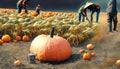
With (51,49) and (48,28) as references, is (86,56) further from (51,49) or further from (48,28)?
(48,28)

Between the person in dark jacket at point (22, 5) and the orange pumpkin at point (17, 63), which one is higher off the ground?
the person in dark jacket at point (22, 5)

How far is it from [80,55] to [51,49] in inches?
49.5

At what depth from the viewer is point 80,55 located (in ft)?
43.3

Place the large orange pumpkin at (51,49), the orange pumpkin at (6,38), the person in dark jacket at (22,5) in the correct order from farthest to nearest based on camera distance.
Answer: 1. the person in dark jacket at (22,5)
2. the orange pumpkin at (6,38)
3. the large orange pumpkin at (51,49)

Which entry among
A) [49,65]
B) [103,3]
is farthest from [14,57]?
[103,3]

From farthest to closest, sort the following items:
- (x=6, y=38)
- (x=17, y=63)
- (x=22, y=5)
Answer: (x=22, y=5)
(x=6, y=38)
(x=17, y=63)

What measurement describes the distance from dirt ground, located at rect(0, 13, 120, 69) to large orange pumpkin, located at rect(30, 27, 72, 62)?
0.20m

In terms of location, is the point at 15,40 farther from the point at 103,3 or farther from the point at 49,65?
the point at 103,3

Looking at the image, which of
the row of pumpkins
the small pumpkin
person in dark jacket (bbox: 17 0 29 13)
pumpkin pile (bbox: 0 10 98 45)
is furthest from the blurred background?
the small pumpkin

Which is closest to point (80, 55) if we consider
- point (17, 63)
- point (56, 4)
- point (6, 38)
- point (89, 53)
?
point (89, 53)

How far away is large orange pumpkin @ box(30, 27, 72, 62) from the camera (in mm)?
12555

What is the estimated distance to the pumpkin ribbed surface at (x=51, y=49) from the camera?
41.2 feet

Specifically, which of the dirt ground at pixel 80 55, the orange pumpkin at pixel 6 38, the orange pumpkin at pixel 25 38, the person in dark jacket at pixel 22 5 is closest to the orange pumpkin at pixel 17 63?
the dirt ground at pixel 80 55

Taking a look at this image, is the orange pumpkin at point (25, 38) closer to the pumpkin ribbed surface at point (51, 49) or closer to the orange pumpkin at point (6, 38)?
the orange pumpkin at point (6, 38)
